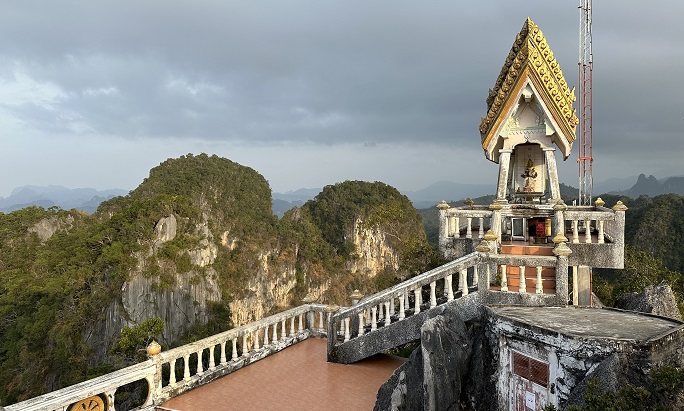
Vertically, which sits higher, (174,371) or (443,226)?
(443,226)

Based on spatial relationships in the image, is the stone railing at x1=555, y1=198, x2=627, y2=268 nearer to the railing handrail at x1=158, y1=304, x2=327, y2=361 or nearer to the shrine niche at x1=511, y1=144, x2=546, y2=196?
the shrine niche at x1=511, y1=144, x2=546, y2=196

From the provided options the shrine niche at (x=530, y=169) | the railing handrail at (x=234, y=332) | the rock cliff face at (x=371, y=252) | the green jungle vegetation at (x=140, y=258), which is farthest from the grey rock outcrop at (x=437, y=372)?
the rock cliff face at (x=371, y=252)

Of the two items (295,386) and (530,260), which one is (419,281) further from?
(295,386)

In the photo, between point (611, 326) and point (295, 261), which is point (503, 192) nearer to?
point (611, 326)

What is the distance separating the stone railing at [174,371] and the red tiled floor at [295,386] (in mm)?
172

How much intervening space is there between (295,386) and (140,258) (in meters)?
29.9

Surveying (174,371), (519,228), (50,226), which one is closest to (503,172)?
(519,228)

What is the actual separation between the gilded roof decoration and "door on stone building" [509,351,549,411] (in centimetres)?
508

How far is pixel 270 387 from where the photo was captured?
7699mm

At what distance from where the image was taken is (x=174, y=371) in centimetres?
712

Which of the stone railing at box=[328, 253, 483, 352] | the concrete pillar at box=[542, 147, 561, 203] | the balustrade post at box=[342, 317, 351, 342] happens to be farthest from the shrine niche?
the balustrade post at box=[342, 317, 351, 342]

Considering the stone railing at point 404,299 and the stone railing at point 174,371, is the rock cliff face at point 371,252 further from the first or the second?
the stone railing at point 404,299

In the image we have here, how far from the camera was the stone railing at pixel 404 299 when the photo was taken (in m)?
6.92

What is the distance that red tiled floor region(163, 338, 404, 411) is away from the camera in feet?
23.1
